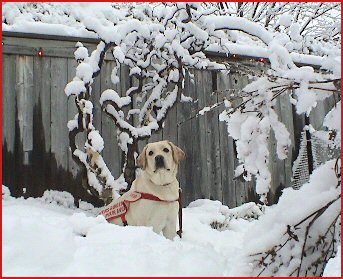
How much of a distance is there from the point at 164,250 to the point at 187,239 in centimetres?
217

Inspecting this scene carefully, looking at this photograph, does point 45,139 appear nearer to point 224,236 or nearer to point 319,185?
point 224,236

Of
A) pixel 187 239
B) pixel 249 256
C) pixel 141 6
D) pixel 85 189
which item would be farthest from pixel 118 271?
pixel 141 6

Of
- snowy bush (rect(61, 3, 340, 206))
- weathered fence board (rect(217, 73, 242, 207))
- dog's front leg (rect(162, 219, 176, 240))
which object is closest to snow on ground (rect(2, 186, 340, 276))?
dog's front leg (rect(162, 219, 176, 240))

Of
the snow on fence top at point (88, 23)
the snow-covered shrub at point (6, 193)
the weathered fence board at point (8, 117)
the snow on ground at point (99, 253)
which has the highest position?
the snow on fence top at point (88, 23)

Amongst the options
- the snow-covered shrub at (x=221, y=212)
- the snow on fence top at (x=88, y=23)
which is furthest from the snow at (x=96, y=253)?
the snow on fence top at (x=88, y=23)

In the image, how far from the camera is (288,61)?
139 inches

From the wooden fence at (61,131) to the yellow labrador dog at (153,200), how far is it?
161 cm

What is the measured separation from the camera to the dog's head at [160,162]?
12.4 ft

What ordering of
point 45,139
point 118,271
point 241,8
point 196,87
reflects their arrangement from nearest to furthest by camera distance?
point 118,271
point 45,139
point 196,87
point 241,8

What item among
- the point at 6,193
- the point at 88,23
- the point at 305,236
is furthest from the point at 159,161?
the point at 305,236

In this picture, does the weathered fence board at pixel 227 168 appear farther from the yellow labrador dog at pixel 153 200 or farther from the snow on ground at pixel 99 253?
the snow on ground at pixel 99 253

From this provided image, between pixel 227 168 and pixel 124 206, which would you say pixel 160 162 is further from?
pixel 227 168

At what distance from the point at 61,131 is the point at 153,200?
2171 mm

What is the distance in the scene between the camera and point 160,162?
12.6 feet
